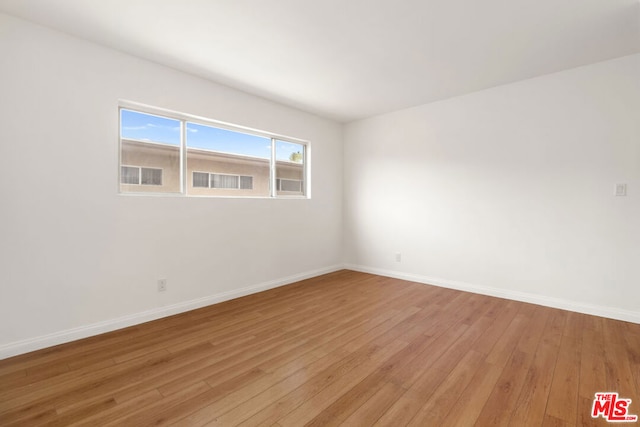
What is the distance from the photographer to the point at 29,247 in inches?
89.4

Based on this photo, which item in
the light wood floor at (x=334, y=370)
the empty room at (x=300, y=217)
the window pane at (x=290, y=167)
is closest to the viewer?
the light wood floor at (x=334, y=370)

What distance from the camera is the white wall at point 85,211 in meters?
2.22

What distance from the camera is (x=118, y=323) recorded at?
2.67 m

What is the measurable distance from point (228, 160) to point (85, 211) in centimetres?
159

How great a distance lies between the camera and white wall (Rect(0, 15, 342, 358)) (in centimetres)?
222

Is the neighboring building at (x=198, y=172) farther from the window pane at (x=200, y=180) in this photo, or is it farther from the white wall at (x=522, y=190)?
the white wall at (x=522, y=190)

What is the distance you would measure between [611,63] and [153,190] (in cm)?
487

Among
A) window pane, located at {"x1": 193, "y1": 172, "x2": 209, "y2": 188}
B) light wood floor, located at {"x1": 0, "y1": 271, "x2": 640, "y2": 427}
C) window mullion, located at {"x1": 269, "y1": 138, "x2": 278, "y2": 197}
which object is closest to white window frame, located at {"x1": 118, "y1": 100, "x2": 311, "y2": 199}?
window mullion, located at {"x1": 269, "y1": 138, "x2": 278, "y2": 197}

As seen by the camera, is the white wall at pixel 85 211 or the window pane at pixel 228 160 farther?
the window pane at pixel 228 160

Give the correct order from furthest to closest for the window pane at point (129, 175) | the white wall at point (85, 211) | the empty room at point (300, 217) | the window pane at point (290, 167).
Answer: the window pane at point (290, 167), the window pane at point (129, 175), the white wall at point (85, 211), the empty room at point (300, 217)

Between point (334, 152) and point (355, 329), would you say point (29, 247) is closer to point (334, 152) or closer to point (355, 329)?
point (355, 329)

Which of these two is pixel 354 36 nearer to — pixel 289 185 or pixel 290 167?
pixel 290 167

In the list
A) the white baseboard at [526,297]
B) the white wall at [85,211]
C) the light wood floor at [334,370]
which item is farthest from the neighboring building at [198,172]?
the white baseboard at [526,297]

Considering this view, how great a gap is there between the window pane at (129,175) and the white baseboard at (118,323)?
130 cm
